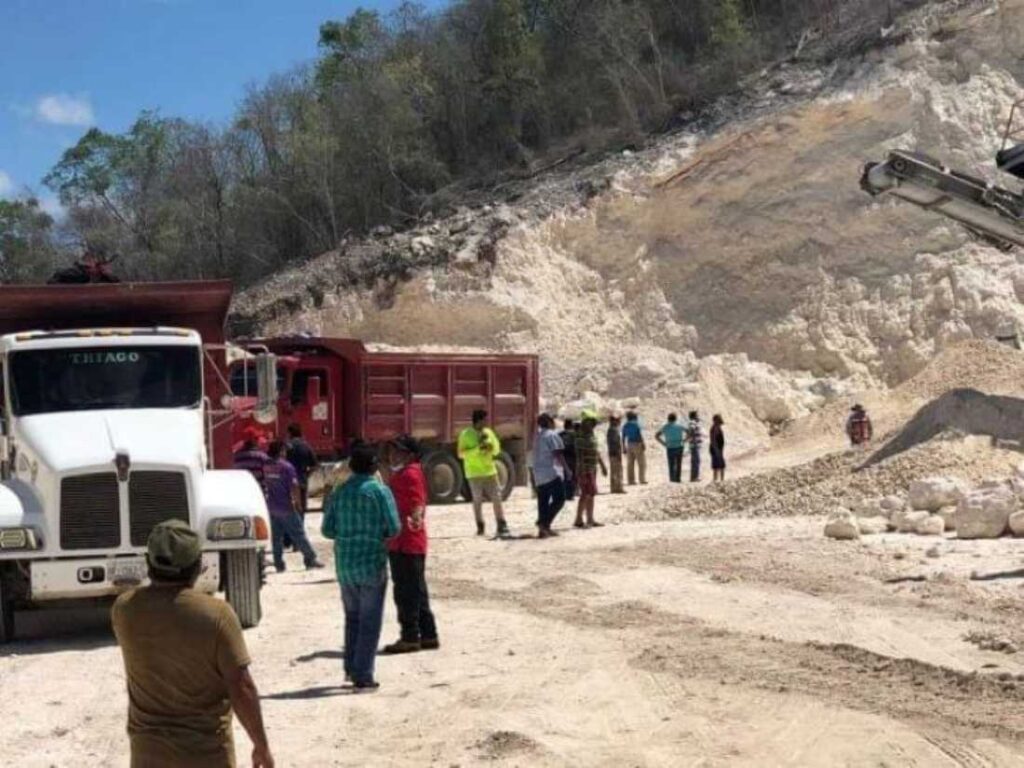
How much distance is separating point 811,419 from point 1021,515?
18.3m

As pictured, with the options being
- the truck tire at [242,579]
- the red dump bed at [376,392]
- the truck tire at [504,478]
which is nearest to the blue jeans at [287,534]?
the truck tire at [242,579]

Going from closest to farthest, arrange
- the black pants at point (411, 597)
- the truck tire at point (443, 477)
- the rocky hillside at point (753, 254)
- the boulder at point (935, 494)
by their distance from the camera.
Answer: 1. the black pants at point (411, 597)
2. the boulder at point (935, 494)
3. the truck tire at point (443, 477)
4. the rocky hillside at point (753, 254)

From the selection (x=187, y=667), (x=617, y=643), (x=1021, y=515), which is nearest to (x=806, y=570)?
(x=1021, y=515)

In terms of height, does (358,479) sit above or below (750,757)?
above

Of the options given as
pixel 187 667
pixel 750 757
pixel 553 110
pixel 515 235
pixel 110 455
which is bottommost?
pixel 750 757

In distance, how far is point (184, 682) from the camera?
176 inches

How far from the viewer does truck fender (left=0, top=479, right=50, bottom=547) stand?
10641mm

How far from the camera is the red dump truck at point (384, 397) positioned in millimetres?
24531

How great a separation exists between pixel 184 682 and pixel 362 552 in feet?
14.1

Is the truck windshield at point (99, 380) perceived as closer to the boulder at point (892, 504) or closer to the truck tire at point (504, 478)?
A: the boulder at point (892, 504)

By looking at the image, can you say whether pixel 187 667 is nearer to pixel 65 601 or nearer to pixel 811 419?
pixel 65 601

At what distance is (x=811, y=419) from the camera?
32.9 meters

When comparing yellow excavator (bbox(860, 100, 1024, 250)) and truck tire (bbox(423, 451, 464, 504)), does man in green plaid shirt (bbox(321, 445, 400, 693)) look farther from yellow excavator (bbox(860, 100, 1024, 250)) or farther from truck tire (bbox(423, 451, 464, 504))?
yellow excavator (bbox(860, 100, 1024, 250))

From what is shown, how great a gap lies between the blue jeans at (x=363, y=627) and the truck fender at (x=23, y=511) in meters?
3.11
